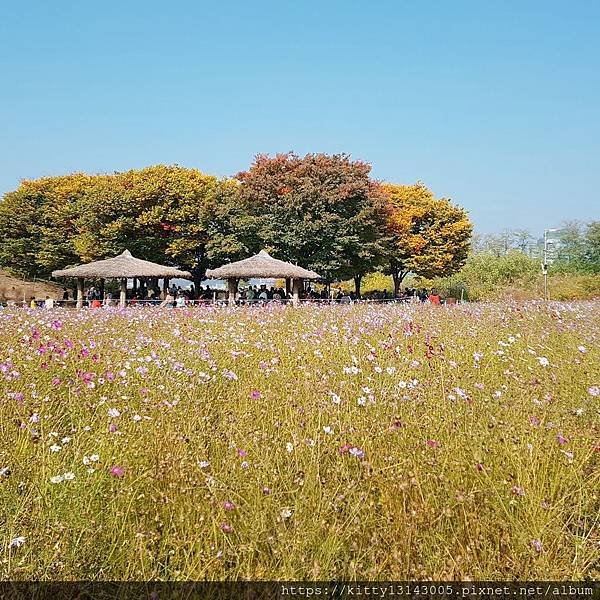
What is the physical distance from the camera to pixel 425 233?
4609cm

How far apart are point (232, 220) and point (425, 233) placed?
1873cm

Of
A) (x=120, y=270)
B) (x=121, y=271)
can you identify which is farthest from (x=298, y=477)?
(x=120, y=270)

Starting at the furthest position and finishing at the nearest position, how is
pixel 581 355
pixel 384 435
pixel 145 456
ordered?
pixel 581 355
pixel 384 435
pixel 145 456

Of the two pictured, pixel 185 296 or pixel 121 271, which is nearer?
pixel 121 271

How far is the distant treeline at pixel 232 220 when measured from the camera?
3281 cm

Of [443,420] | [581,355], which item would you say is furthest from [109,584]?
[581,355]

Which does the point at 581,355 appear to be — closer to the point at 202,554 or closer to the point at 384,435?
the point at 384,435

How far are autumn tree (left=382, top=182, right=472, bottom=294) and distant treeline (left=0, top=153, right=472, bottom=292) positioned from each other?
0.11 metres

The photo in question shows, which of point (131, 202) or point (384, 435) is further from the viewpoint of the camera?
point (131, 202)

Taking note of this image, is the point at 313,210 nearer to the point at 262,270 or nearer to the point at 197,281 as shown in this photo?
the point at 262,270

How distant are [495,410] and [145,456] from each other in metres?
2.28

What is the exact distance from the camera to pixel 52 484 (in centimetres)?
281

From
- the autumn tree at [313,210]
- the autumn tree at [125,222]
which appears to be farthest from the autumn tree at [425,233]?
the autumn tree at [125,222]

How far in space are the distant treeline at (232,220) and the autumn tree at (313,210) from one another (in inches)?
2.6
